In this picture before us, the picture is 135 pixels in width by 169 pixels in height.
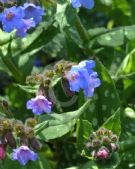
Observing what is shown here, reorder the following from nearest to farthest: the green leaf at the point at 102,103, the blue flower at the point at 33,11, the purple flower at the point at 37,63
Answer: the blue flower at the point at 33,11 < the green leaf at the point at 102,103 < the purple flower at the point at 37,63

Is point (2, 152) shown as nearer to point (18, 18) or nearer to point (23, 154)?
point (23, 154)

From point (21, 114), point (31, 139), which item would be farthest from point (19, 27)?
point (21, 114)

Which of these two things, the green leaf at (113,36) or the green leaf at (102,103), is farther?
the green leaf at (113,36)

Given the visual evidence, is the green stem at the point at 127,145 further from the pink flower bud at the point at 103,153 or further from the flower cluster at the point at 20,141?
the flower cluster at the point at 20,141

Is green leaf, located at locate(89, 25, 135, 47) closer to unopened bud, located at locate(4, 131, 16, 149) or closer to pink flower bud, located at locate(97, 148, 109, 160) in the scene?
pink flower bud, located at locate(97, 148, 109, 160)

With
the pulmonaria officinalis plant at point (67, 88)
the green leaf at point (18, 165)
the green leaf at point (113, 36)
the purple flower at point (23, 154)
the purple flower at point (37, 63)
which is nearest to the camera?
the purple flower at point (23, 154)

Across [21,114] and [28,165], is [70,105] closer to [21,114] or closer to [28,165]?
[21,114]

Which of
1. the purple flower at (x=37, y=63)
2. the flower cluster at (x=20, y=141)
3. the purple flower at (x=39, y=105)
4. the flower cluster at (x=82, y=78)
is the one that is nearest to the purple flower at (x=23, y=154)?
the flower cluster at (x=20, y=141)
